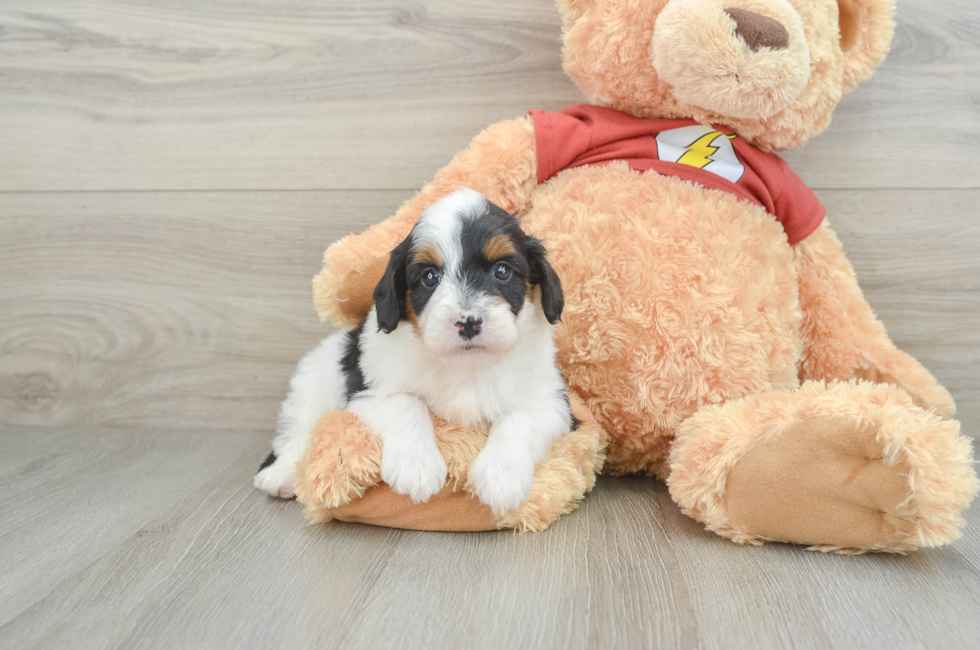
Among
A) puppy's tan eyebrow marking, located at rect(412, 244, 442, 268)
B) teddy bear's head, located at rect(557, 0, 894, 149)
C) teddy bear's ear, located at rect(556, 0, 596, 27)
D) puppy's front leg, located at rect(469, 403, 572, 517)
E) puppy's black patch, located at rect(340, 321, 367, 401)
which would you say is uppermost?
teddy bear's ear, located at rect(556, 0, 596, 27)

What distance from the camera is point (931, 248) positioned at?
6.28ft

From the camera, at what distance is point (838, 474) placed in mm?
1211

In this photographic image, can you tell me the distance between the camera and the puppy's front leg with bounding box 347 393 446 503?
4.18 ft

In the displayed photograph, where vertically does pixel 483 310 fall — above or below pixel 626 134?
below

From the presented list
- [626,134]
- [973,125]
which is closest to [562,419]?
[626,134]

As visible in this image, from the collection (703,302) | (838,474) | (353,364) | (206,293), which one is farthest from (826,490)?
(206,293)

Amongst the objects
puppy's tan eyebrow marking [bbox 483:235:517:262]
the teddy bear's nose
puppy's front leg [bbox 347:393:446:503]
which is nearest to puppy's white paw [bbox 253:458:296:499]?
puppy's front leg [bbox 347:393:446:503]

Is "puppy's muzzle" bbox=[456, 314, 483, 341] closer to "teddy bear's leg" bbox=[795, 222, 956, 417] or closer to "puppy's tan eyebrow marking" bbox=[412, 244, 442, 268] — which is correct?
"puppy's tan eyebrow marking" bbox=[412, 244, 442, 268]

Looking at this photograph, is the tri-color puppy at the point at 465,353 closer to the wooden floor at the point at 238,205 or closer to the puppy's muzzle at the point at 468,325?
the puppy's muzzle at the point at 468,325

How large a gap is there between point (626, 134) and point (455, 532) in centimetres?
101

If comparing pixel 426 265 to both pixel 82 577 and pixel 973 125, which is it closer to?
pixel 82 577

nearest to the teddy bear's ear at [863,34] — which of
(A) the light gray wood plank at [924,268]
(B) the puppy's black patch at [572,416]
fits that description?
(A) the light gray wood plank at [924,268]

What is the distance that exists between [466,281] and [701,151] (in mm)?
723

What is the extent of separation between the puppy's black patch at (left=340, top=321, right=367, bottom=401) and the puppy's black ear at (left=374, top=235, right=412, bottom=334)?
0.58 ft
